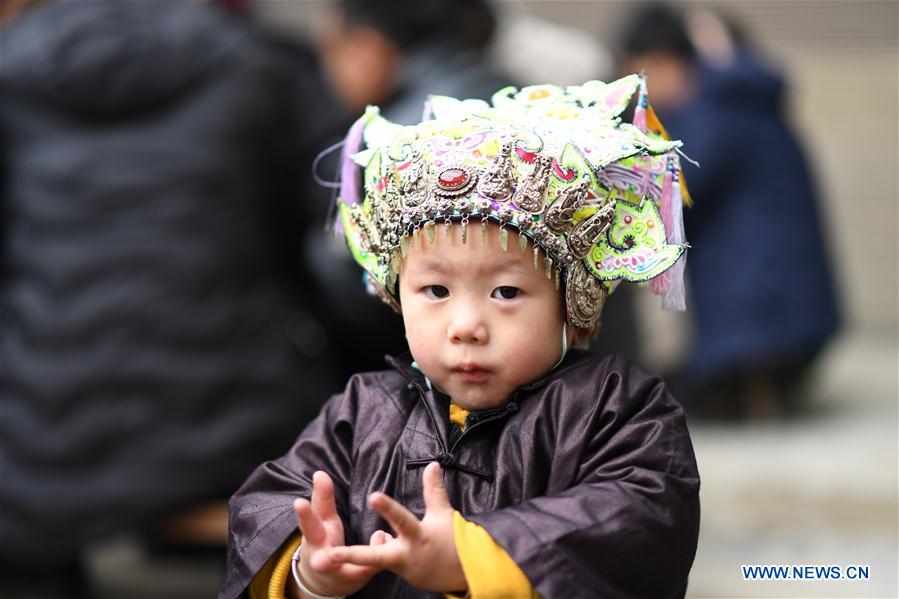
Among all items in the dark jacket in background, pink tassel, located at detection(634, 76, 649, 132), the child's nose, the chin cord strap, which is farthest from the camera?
the dark jacket in background

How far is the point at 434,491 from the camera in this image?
195 cm

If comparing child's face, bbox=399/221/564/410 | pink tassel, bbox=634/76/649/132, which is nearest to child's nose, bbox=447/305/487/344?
child's face, bbox=399/221/564/410

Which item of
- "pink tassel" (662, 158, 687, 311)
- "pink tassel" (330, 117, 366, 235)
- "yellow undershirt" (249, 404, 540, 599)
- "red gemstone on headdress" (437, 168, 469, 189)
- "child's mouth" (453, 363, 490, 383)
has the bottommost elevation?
"yellow undershirt" (249, 404, 540, 599)

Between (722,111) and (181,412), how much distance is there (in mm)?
3526

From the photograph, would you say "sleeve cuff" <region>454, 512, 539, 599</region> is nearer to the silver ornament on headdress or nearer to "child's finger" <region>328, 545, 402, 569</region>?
"child's finger" <region>328, 545, 402, 569</region>

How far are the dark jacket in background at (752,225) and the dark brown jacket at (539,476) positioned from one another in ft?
14.3

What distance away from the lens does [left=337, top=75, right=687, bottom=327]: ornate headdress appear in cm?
208

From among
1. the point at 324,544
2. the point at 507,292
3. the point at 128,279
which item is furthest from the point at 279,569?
the point at 128,279

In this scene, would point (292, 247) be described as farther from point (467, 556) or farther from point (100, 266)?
point (467, 556)

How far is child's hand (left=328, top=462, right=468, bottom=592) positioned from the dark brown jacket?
3.1 inches

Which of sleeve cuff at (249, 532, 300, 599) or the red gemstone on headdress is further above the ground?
the red gemstone on headdress

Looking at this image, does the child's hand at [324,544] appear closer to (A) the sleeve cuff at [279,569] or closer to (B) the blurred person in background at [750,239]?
(A) the sleeve cuff at [279,569]

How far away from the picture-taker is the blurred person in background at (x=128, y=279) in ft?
12.9

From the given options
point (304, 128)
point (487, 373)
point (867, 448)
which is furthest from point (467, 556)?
point (867, 448)
